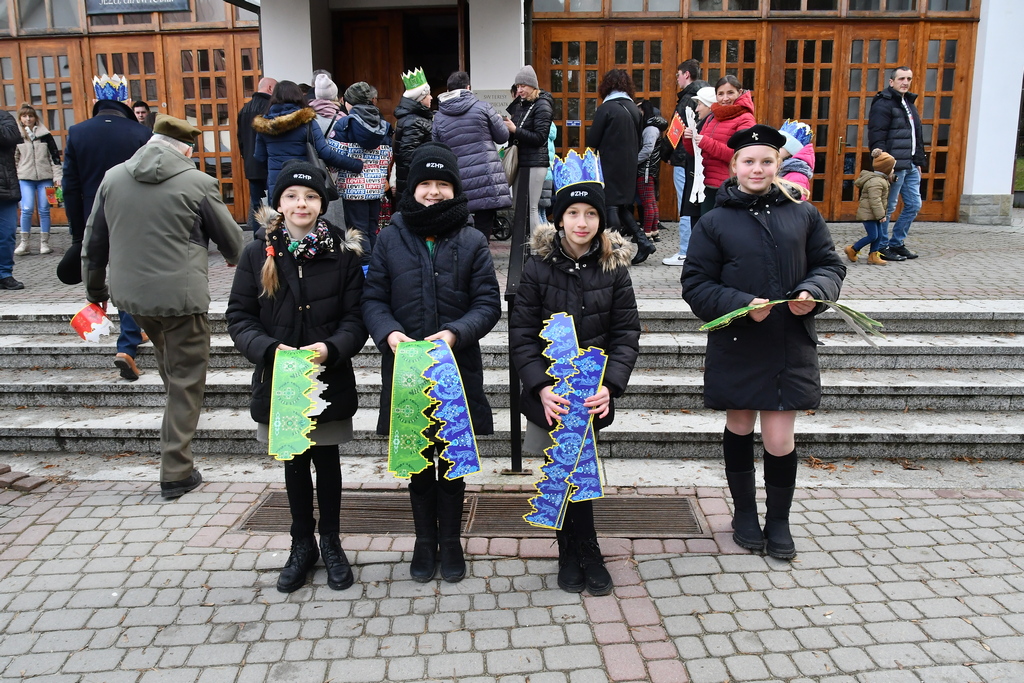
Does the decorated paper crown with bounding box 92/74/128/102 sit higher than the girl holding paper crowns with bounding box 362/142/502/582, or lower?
higher

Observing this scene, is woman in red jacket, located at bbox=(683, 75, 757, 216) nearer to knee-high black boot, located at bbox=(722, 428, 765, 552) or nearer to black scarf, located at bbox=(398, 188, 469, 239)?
knee-high black boot, located at bbox=(722, 428, 765, 552)

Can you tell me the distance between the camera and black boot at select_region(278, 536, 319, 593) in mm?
3462

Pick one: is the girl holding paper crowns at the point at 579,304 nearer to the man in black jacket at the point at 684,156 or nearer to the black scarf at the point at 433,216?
the black scarf at the point at 433,216

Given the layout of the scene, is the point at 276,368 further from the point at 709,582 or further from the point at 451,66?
the point at 451,66

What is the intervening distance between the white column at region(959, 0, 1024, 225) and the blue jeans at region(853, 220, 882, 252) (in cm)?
393

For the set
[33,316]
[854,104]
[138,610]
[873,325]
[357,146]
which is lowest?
[138,610]

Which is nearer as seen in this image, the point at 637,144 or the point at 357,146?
the point at 357,146

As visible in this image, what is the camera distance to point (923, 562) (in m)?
3.63

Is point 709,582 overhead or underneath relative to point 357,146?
underneath

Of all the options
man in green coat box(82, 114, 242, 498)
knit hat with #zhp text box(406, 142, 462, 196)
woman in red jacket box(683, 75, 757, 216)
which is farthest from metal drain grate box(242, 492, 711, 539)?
woman in red jacket box(683, 75, 757, 216)

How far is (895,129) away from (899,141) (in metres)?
0.14

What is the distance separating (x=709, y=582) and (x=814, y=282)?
1415 millimetres

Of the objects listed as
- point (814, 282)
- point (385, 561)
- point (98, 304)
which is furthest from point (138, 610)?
point (814, 282)

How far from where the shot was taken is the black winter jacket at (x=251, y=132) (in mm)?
8023
